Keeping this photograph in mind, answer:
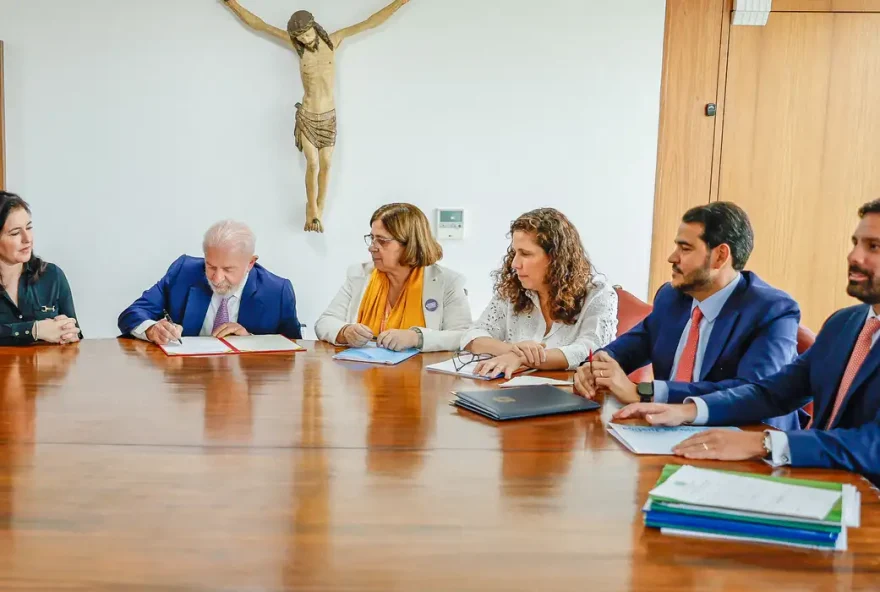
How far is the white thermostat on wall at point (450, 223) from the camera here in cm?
419

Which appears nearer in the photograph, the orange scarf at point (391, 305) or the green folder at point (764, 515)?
the green folder at point (764, 515)

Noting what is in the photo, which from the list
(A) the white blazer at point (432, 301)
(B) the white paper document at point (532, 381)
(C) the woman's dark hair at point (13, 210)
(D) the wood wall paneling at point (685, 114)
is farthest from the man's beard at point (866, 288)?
(C) the woman's dark hair at point (13, 210)

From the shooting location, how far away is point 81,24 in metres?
3.98

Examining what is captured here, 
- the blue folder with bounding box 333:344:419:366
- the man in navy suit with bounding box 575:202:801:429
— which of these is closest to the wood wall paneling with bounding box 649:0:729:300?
the man in navy suit with bounding box 575:202:801:429

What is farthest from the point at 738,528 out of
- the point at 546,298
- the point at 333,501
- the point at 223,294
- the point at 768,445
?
the point at 223,294

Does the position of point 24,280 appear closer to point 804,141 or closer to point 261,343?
point 261,343

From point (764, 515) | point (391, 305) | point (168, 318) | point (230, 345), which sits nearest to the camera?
point (764, 515)

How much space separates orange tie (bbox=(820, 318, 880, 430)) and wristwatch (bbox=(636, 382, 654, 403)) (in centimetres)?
43

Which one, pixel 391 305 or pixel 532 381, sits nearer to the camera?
pixel 532 381

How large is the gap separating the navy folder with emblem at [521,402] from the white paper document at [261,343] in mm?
903

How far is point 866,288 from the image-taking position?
1868 mm

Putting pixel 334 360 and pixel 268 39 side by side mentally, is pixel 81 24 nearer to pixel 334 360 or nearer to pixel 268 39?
pixel 268 39

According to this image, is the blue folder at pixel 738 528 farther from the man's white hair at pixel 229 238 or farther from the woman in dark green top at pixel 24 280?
the woman in dark green top at pixel 24 280

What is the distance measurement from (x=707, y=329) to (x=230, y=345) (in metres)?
1.63
